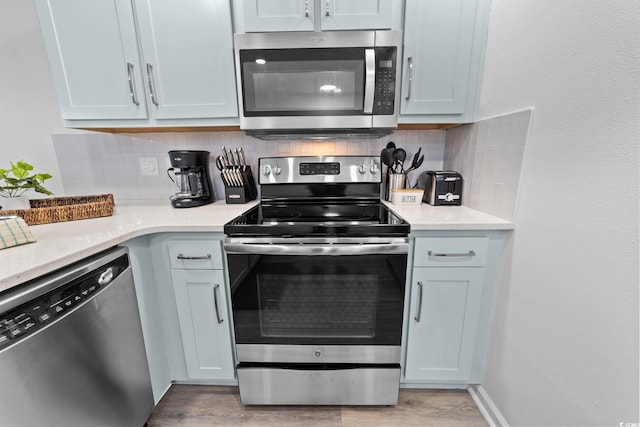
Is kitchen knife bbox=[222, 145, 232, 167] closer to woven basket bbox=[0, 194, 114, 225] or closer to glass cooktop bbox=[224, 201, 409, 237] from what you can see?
glass cooktop bbox=[224, 201, 409, 237]

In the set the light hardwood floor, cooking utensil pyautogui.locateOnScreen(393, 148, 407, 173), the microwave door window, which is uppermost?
the microwave door window

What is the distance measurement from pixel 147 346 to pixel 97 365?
268 millimetres

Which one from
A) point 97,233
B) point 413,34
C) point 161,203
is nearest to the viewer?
point 97,233

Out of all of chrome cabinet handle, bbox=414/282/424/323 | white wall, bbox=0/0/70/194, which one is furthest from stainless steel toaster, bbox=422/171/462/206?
white wall, bbox=0/0/70/194

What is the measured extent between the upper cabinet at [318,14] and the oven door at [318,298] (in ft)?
3.41

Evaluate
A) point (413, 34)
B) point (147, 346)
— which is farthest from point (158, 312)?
point (413, 34)

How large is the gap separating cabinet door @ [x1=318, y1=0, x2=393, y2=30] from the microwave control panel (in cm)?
12

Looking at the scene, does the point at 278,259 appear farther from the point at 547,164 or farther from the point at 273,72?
the point at 547,164

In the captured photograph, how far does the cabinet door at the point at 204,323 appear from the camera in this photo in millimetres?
1183

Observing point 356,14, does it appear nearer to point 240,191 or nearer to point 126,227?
point 240,191

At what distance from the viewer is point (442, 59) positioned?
1278mm

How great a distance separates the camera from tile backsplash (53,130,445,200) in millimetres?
1680

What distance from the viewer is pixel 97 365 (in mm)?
877

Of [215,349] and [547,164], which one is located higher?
[547,164]
